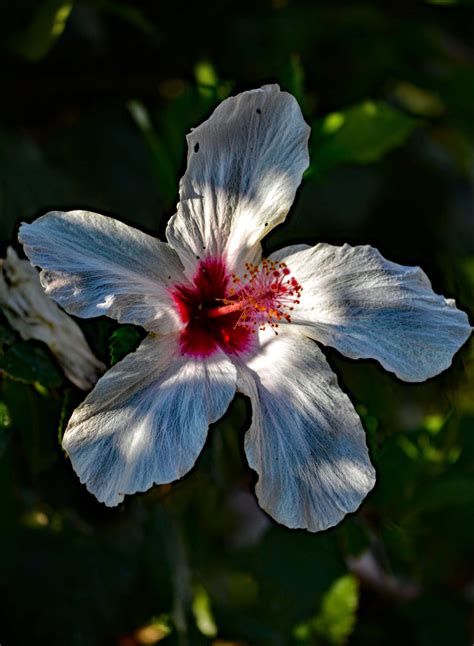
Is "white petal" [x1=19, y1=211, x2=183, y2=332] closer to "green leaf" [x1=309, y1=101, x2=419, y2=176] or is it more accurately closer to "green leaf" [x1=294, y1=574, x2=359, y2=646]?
"green leaf" [x1=309, y1=101, x2=419, y2=176]

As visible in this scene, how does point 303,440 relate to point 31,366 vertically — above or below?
below

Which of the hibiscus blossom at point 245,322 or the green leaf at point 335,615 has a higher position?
the hibiscus blossom at point 245,322

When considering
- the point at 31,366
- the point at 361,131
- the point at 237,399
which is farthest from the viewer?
the point at 361,131

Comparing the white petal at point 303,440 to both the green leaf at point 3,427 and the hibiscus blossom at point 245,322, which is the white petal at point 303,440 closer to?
the hibiscus blossom at point 245,322

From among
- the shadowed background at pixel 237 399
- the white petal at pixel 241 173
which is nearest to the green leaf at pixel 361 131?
the shadowed background at pixel 237 399

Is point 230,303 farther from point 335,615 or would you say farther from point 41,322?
point 335,615

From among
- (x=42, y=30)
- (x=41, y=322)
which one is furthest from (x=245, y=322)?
(x=42, y=30)

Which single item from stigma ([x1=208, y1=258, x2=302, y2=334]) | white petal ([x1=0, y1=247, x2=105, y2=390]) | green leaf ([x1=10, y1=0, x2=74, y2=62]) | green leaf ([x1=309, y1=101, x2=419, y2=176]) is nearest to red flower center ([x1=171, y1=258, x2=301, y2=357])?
stigma ([x1=208, y1=258, x2=302, y2=334])
